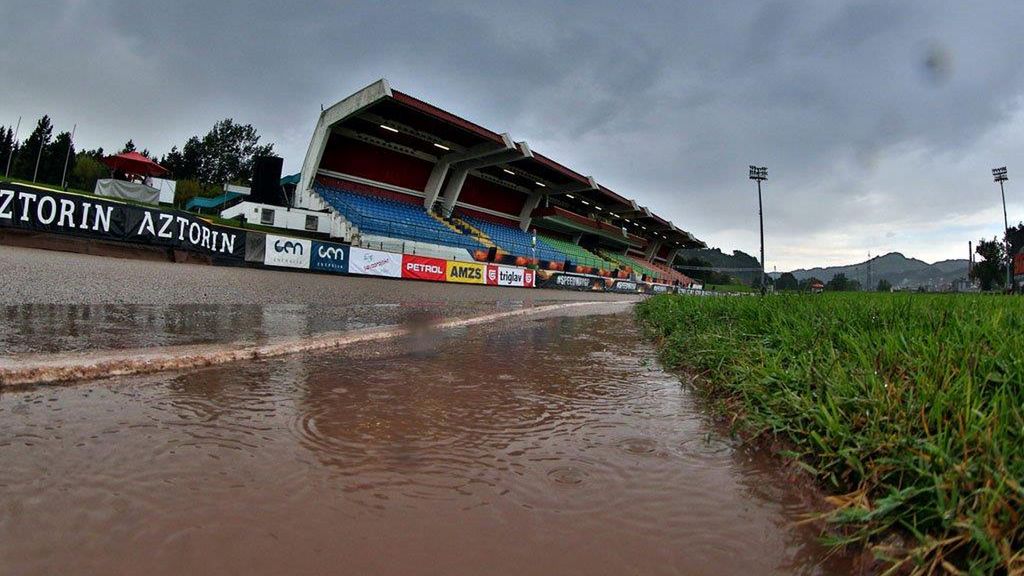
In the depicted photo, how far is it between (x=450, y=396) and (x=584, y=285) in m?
29.5

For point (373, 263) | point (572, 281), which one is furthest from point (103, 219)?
point (572, 281)

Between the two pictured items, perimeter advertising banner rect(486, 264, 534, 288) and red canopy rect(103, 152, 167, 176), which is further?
red canopy rect(103, 152, 167, 176)

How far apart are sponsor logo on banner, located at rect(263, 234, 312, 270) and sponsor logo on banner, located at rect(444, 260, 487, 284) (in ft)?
23.4

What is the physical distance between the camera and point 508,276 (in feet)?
86.1

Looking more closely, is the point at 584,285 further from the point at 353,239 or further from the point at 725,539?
the point at 725,539

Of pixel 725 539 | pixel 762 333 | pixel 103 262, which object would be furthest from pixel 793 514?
pixel 103 262

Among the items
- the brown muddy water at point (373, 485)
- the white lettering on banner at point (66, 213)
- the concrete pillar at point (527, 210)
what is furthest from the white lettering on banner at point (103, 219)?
the concrete pillar at point (527, 210)

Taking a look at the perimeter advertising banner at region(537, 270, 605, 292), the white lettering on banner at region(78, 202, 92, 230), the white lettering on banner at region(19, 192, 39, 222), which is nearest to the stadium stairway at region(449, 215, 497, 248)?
the perimeter advertising banner at region(537, 270, 605, 292)

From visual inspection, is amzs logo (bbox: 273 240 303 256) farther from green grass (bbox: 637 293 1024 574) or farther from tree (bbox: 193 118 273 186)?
tree (bbox: 193 118 273 186)

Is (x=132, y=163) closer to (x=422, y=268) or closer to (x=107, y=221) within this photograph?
(x=422, y=268)

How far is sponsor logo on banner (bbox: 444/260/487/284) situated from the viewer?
22422 millimetres

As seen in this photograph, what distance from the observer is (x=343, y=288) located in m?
14.1

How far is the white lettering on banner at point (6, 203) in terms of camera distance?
9992mm

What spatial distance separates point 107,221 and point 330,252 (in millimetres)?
6672
